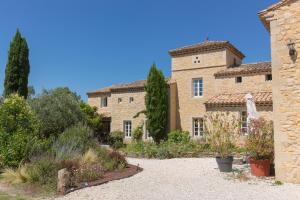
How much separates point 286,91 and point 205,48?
47.6 ft

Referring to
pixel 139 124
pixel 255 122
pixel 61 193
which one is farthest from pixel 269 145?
pixel 139 124

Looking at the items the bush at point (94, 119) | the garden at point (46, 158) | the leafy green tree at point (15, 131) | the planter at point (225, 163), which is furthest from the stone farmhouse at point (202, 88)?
the leafy green tree at point (15, 131)

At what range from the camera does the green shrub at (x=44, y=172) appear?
872cm

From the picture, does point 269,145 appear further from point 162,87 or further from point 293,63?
point 162,87

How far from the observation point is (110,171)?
11023 millimetres

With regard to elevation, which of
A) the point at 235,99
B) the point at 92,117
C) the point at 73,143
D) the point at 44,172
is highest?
the point at 235,99

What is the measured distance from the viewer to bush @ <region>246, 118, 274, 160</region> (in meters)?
10.2

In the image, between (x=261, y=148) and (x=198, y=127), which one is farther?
(x=198, y=127)

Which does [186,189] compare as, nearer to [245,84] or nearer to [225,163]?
[225,163]

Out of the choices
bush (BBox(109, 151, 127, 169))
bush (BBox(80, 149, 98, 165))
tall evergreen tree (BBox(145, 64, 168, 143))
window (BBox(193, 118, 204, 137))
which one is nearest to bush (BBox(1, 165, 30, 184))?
bush (BBox(80, 149, 98, 165))

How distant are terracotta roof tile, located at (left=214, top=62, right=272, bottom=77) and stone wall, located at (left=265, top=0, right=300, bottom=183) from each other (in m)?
11.4

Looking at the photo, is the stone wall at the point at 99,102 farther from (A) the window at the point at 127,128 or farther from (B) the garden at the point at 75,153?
(B) the garden at the point at 75,153

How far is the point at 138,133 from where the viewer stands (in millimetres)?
25000

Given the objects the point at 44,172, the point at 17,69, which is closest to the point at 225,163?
the point at 44,172
